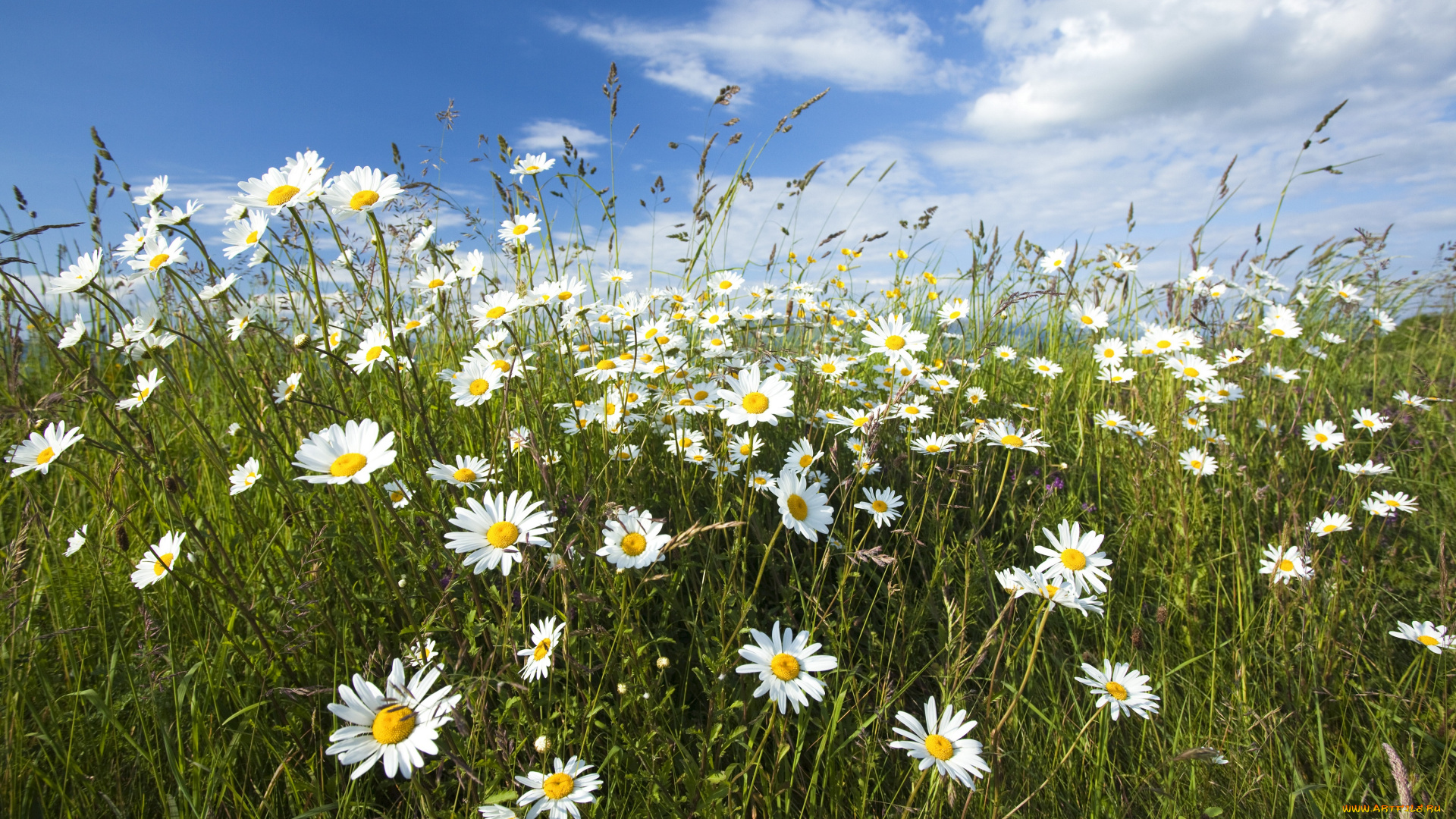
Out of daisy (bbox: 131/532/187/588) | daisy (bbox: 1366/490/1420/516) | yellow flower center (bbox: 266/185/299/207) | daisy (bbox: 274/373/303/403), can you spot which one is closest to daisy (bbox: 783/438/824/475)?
daisy (bbox: 274/373/303/403)

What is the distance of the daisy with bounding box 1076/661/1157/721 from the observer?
1.43m

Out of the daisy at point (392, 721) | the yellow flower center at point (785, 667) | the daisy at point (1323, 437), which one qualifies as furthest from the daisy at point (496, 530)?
the daisy at point (1323, 437)

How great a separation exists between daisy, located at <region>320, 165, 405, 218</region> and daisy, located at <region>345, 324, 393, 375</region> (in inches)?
Result: 19.5

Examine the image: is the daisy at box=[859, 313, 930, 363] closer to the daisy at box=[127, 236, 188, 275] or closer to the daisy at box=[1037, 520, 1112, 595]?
the daisy at box=[1037, 520, 1112, 595]

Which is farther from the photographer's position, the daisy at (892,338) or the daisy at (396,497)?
the daisy at (892,338)

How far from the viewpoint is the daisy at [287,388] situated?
5.09ft

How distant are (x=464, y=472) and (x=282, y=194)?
843 millimetres

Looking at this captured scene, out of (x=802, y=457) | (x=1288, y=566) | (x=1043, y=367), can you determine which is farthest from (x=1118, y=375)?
(x=802, y=457)

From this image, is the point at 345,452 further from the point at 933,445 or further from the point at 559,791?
the point at 933,445

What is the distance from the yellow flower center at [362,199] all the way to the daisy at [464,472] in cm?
70

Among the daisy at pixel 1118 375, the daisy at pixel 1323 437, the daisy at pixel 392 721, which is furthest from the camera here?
the daisy at pixel 1118 375

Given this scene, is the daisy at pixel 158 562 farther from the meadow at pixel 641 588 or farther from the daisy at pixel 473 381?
the daisy at pixel 473 381

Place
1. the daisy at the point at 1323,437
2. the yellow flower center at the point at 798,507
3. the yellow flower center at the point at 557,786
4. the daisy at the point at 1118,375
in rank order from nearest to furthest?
the yellow flower center at the point at 557,786
the yellow flower center at the point at 798,507
the daisy at the point at 1323,437
the daisy at the point at 1118,375

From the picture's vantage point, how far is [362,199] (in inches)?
65.8
